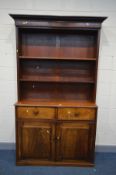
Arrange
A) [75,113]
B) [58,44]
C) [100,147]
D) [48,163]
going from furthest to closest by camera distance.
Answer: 1. [100,147]
2. [58,44]
3. [48,163]
4. [75,113]

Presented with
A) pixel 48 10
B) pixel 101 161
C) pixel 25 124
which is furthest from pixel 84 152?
pixel 48 10

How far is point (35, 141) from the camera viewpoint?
2.68m

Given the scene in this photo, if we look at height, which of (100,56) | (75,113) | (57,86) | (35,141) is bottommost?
(35,141)

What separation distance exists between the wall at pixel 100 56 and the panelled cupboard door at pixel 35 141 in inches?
19.8

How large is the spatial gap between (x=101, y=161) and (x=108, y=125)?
578mm

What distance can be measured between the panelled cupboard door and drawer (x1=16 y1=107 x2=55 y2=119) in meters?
0.11

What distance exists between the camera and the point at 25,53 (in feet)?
9.43

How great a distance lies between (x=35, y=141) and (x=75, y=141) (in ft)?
1.86

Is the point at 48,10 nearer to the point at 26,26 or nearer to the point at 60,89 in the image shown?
the point at 26,26

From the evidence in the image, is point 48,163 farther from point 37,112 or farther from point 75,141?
point 37,112

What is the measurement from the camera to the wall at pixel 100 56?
2.83 m

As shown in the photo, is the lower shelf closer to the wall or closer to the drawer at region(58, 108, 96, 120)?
the wall

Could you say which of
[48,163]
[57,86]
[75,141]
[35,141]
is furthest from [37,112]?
[48,163]

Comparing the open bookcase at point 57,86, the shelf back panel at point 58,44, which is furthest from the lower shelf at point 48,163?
the shelf back panel at point 58,44
